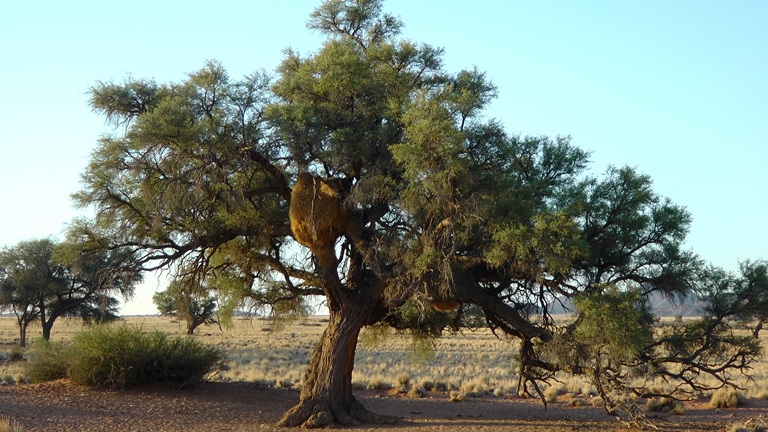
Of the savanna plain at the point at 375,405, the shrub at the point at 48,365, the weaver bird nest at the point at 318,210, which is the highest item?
the weaver bird nest at the point at 318,210

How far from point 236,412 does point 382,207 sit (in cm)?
644

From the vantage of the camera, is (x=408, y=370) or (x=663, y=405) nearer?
(x=663, y=405)

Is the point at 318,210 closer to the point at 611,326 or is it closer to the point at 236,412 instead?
the point at 236,412

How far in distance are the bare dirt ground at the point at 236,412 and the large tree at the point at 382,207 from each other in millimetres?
1767

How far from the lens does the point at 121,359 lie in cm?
2059

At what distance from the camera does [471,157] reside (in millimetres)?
15391

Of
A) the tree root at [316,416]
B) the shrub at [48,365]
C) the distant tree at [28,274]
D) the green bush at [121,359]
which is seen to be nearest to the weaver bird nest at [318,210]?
the tree root at [316,416]

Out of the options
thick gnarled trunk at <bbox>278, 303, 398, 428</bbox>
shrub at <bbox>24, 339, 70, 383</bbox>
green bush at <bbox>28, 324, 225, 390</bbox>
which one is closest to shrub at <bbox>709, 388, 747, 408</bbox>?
thick gnarled trunk at <bbox>278, 303, 398, 428</bbox>

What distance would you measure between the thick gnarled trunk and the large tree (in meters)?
0.04

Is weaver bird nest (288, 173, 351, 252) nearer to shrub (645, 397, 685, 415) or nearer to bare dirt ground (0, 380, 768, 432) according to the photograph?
bare dirt ground (0, 380, 768, 432)

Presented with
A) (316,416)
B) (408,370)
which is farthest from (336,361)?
(408,370)

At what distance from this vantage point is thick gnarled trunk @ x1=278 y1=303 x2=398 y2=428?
643 inches

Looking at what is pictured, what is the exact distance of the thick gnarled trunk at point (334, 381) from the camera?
53.6 ft

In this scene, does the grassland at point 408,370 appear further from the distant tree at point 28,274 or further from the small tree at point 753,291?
the distant tree at point 28,274
